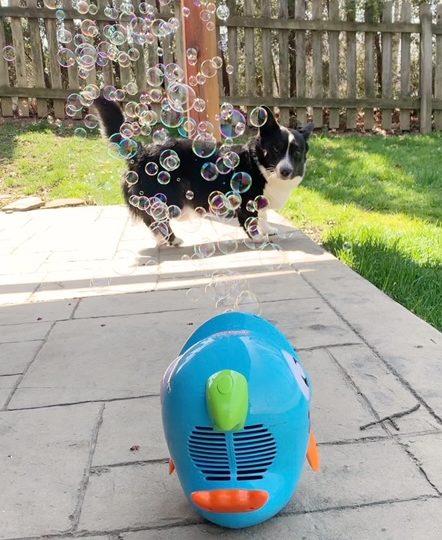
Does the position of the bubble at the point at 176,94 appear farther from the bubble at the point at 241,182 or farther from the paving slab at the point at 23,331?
the paving slab at the point at 23,331

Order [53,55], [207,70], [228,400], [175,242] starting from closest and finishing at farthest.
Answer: [228,400], [175,242], [207,70], [53,55]

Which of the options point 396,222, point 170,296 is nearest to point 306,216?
point 396,222

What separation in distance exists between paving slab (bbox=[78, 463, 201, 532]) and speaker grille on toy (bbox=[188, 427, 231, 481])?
24cm

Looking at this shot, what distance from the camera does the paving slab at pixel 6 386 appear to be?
220 centimetres

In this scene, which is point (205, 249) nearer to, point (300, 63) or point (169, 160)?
point (169, 160)

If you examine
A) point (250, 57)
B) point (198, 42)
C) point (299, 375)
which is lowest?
point (299, 375)

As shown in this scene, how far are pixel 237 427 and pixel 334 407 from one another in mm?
822

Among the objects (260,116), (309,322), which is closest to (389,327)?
(309,322)

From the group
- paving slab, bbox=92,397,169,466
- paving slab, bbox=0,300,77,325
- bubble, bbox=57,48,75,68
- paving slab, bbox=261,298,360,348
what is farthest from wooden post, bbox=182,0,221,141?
paving slab, bbox=92,397,169,466

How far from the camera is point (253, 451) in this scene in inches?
51.7

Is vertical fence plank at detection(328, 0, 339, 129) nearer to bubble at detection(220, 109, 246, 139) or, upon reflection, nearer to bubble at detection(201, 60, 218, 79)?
bubble at detection(201, 60, 218, 79)

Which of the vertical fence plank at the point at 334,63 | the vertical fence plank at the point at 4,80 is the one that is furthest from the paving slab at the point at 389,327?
the vertical fence plank at the point at 4,80

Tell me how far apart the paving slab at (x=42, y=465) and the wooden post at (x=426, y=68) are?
27.0 feet

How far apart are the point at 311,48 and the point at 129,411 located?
25.6 feet
